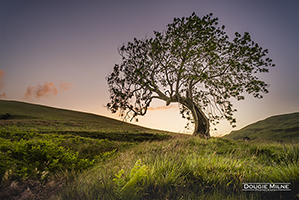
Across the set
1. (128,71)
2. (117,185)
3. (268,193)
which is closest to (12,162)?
(117,185)

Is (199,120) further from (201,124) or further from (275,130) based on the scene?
(275,130)

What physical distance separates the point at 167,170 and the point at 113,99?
555 inches

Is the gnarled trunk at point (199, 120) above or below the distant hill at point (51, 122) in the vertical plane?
above

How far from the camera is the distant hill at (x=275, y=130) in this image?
51.3 feet

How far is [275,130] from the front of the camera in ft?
57.9

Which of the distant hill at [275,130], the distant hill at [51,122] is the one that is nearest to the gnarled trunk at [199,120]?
the distant hill at [275,130]

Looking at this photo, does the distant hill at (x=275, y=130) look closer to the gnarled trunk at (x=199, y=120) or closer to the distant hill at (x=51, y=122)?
the gnarled trunk at (x=199, y=120)

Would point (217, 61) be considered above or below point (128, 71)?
above

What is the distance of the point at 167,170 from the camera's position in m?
4.05

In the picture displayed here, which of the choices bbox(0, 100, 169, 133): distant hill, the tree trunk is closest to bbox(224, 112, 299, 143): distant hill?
the tree trunk

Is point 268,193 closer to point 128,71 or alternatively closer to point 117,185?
point 117,185

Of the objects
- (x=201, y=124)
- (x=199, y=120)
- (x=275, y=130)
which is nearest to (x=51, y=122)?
(x=199, y=120)

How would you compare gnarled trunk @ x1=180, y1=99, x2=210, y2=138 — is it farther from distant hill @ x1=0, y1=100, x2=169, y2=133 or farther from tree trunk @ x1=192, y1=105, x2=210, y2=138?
distant hill @ x1=0, y1=100, x2=169, y2=133

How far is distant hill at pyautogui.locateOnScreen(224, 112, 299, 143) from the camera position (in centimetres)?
1564
